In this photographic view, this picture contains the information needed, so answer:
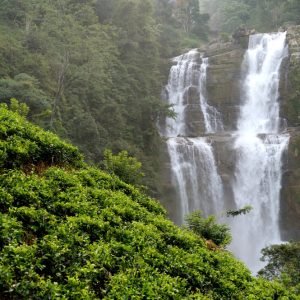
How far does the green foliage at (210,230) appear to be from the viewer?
429 inches

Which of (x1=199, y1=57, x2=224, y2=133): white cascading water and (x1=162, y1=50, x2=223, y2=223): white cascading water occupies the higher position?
(x1=199, y1=57, x2=224, y2=133): white cascading water

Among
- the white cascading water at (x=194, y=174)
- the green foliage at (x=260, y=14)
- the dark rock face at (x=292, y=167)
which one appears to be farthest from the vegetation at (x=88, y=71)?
the green foliage at (x=260, y=14)

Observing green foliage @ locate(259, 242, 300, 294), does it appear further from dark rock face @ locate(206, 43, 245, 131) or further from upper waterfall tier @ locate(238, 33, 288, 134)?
dark rock face @ locate(206, 43, 245, 131)

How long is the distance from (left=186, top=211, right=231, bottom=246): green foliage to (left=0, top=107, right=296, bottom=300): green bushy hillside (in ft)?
8.14

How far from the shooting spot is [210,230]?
11164mm

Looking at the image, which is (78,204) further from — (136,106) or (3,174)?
(136,106)

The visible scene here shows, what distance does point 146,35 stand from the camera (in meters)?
38.0

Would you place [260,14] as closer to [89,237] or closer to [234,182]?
[234,182]

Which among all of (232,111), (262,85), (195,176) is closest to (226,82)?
(232,111)

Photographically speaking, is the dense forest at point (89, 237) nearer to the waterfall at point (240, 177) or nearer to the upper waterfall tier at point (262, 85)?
the waterfall at point (240, 177)

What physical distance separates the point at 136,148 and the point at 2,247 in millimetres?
24789

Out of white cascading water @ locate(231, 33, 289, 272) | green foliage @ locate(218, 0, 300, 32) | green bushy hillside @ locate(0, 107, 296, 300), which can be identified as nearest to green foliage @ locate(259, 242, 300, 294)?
green bushy hillside @ locate(0, 107, 296, 300)

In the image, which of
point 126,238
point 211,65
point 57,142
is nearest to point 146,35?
point 211,65

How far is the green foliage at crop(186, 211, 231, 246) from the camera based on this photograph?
10898 millimetres
